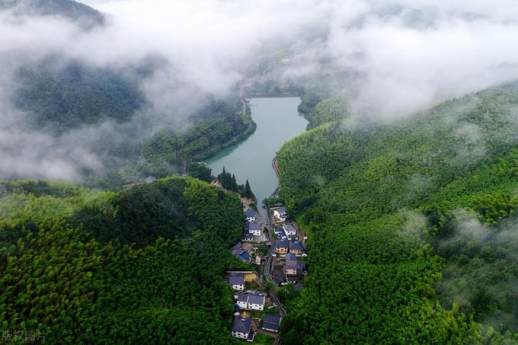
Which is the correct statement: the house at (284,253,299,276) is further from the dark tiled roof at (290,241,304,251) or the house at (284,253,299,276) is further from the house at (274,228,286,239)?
the house at (274,228,286,239)

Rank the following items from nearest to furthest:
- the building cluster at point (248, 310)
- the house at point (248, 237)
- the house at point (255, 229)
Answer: the building cluster at point (248, 310) → the house at point (248, 237) → the house at point (255, 229)

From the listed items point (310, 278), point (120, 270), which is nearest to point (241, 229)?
point (310, 278)

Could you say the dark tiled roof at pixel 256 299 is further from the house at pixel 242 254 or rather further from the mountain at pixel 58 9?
the mountain at pixel 58 9

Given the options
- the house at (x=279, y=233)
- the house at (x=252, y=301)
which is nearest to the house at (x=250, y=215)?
the house at (x=279, y=233)

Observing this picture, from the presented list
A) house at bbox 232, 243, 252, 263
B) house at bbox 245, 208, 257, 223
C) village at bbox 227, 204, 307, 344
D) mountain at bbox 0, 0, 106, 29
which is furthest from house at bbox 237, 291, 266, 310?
mountain at bbox 0, 0, 106, 29

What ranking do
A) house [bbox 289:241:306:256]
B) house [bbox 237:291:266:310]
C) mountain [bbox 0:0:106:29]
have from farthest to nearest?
1. mountain [bbox 0:0:106:29]
2. house [bbox 289:241:306:256]
3. house [bbox 237:291:266:310]

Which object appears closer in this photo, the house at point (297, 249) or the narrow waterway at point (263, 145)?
the house at point (297, 249)

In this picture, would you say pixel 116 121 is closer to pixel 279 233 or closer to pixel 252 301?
pixel 279 233
